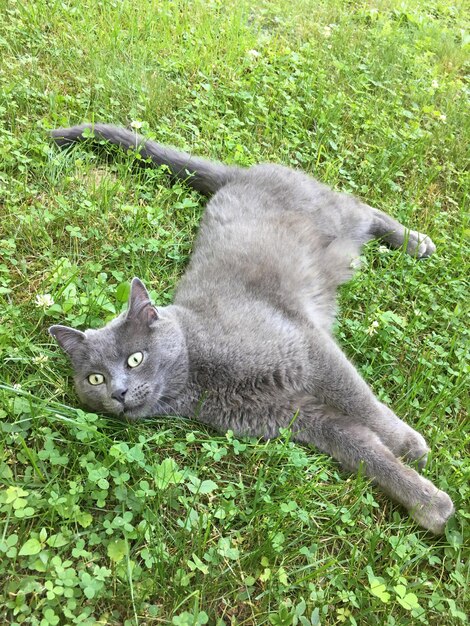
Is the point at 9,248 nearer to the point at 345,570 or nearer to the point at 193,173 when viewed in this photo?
the point at 193,173

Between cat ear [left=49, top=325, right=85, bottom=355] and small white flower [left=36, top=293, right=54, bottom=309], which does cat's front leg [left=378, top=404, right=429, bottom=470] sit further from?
small white flower [left=36, top=293, right=54, bottom=309]

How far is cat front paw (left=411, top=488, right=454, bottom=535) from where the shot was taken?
2006 millimetres

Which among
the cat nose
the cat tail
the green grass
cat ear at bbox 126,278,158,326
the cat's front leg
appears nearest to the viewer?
the green grass

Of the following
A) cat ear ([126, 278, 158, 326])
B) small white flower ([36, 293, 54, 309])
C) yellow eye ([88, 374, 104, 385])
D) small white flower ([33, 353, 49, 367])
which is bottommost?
small white flower ([33, 353, 49, 367])

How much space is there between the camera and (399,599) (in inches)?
68.8

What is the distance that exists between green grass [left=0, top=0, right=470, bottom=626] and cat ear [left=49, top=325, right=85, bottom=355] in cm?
16

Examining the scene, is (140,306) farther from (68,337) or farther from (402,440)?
(402,440)

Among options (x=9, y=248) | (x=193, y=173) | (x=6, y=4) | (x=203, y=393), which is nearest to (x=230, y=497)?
(x=203, y=393)

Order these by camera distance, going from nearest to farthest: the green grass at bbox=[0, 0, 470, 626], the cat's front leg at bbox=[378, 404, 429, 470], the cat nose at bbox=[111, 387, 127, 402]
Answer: the green grass at bbox=[0, 0, 470, 626] < the cat nose at bbox=[111, 387, 127, 402] < the cat's front leg at bbox=[378, 404, 429, 470]

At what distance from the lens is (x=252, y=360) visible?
2.20m

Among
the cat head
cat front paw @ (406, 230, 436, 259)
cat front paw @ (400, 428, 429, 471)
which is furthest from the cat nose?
cat front paw @ (406, 230, 436, 259)

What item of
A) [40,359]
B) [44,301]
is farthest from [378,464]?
[44,301]

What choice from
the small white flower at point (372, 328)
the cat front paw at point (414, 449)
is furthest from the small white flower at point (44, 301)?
the cat front paw at point (414, 449)

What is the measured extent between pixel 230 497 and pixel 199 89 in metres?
2.62
